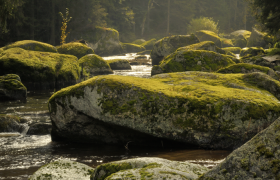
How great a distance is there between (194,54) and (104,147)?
25.2 feet

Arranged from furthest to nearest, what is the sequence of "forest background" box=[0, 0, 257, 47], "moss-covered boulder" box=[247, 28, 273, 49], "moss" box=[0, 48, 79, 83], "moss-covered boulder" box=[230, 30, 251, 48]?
"moss-covered boulder" box=[230, 30, 251, 48] < "forest background" box=[0, 0, 257, 47] < "moss-covered boulder" box=[247, 28, 273, 49] < "moss" box=[0, 48, 79, 83]

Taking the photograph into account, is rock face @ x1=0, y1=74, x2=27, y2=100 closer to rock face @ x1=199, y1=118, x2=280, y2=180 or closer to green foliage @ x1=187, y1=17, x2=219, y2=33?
rock face @ x1=199, y1=118, x2=280, y2=180

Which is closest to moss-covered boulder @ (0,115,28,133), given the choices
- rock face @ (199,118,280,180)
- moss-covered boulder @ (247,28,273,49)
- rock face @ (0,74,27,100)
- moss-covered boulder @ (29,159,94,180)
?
rock face @ (0,74,27,100)

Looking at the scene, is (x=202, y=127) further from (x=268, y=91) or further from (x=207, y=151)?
(x=268, y=91)

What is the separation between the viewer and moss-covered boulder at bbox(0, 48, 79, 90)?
583 inches

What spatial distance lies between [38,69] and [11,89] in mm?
3204

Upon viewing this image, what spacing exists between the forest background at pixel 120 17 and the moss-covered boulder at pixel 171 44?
946cm

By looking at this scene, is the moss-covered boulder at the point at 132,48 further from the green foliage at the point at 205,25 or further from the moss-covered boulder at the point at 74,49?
the moss-covered boulder at the point at 74,49

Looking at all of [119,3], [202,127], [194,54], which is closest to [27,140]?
[202,127]

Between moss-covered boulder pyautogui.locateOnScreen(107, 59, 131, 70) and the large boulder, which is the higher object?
the large boulder

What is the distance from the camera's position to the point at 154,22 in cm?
7469

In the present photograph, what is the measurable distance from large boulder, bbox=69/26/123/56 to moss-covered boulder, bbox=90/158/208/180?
40061 mm

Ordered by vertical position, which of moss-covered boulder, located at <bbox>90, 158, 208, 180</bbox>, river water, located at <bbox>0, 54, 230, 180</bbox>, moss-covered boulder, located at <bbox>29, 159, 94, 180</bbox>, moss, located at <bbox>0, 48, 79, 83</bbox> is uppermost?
moss, located at <bbox>0, 48, 79, 83</bbox>

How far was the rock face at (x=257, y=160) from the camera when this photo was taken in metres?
1.75
